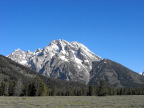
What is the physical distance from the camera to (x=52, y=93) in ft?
586

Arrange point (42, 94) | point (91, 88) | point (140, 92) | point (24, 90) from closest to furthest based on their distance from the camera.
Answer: point (42, 94) < point (24, 90) < point (91, 88) < point (140, 92)

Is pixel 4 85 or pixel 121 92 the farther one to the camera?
pixel 121 92

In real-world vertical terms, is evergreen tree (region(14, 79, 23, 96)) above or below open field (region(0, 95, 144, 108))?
above

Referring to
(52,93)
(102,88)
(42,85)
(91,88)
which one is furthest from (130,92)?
(42,85)

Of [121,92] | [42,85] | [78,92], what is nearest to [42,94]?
[42,85]

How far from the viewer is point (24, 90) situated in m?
141

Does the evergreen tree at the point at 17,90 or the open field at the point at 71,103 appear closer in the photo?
the open field at the point at 71,103

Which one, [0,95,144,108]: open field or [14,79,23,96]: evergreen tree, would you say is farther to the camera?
[14,79,23,96]: evergreen tree

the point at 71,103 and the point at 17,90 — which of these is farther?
the point at 17,90

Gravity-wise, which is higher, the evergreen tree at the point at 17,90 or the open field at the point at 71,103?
the evergreen tree at the point at 17,90

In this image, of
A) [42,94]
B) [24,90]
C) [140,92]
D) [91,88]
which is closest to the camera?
[42,94]

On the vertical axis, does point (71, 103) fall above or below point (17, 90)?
below

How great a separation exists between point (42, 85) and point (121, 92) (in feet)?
310

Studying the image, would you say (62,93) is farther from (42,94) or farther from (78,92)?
(42,94)
